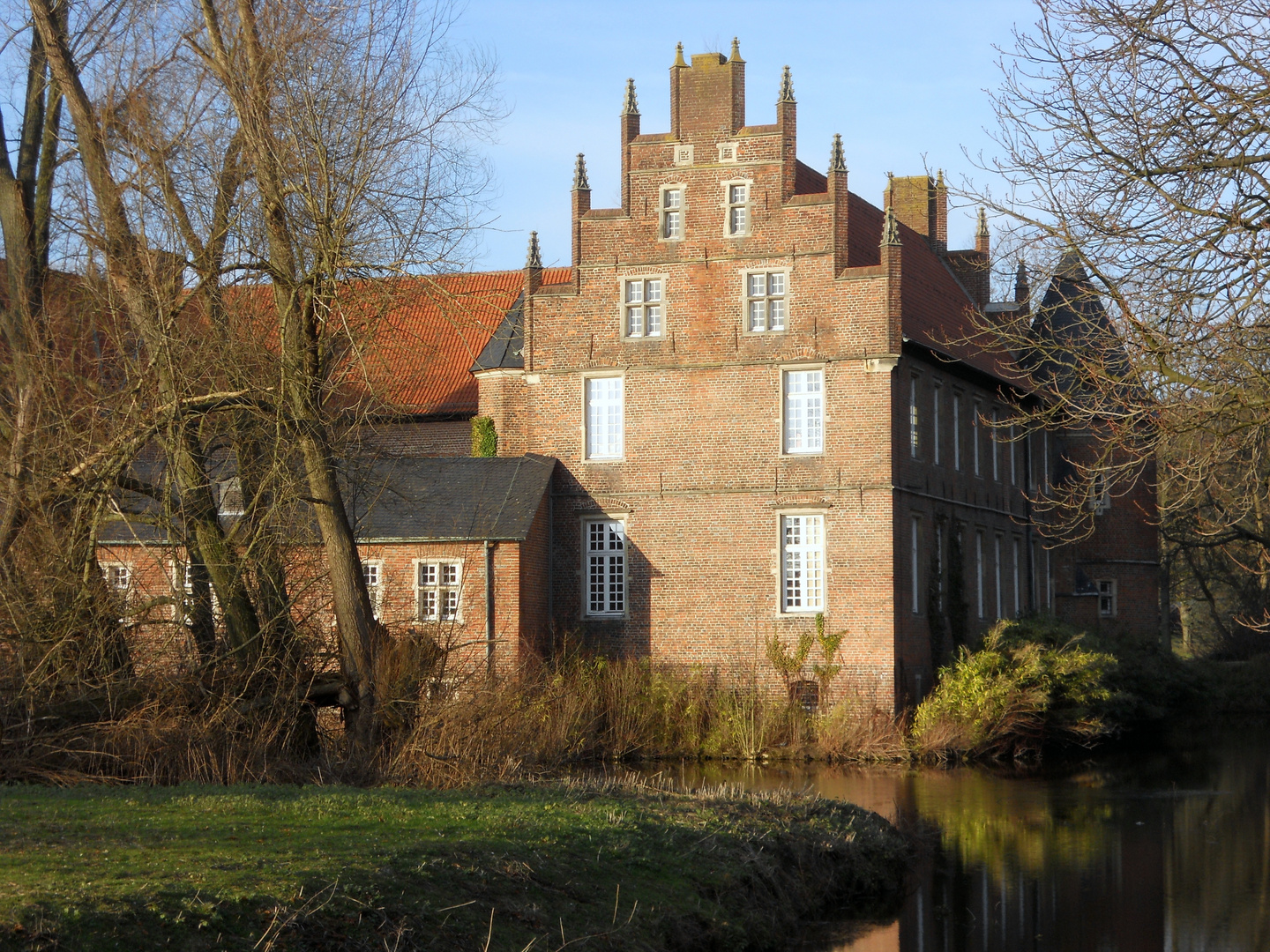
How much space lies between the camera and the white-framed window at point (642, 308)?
28.7m

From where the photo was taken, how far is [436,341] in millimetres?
37000

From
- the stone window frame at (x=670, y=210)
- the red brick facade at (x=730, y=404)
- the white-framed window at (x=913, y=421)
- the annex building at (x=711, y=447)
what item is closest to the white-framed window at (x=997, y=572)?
the annex building at (x=711, y=447)

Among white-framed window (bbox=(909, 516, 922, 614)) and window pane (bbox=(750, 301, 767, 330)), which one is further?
white-framed window (bbox=(909, 516, 922, 614))

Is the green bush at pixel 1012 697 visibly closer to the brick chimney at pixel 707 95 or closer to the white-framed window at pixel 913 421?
the white-framed window at pixel 913 421

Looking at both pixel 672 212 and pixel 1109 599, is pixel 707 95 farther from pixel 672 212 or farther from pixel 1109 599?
pixel 1109 599

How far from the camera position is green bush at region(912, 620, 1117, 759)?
25656mm

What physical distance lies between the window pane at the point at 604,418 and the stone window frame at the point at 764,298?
9.29 ft

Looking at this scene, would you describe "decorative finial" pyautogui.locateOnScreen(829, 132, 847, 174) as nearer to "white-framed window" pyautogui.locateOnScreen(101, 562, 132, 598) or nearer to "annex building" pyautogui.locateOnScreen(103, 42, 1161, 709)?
"annex building" pyautogui.locateOnScreen(103, 42, 1161, 709)

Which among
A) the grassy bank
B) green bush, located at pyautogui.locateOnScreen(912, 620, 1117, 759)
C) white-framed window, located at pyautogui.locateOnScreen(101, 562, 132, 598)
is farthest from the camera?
green bush, located at pyautogui.locateOnScreen(912, 620, 1117, 759)

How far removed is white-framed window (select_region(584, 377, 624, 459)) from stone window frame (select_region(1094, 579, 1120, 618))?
17264 millimetres

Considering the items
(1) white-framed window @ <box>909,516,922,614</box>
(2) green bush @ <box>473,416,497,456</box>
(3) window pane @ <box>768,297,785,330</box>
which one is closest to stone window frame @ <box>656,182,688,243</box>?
(3) window pane @ <box>768,297,785,330</box>

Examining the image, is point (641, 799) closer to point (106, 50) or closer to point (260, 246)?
point (260, 246)

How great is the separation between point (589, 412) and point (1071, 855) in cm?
1550

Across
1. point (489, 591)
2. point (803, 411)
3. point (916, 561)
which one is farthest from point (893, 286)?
point (489, 591)
